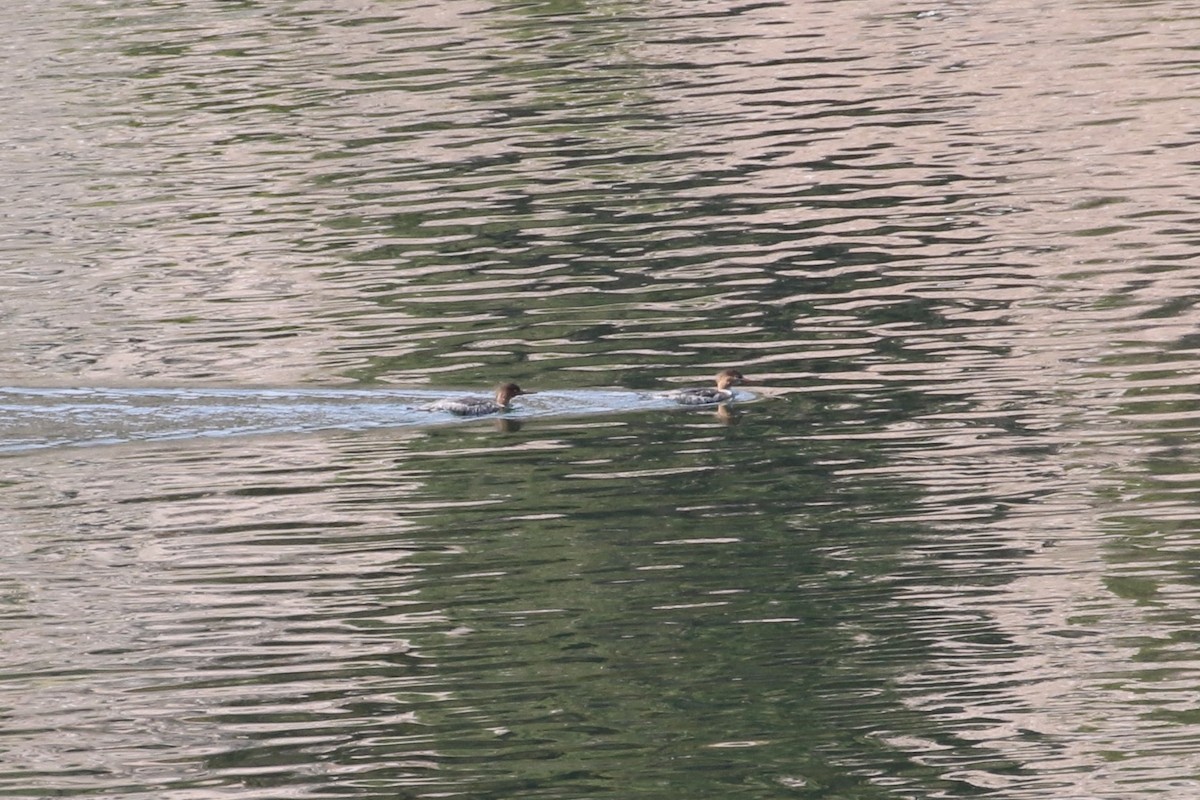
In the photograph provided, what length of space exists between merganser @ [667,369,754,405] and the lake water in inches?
5.9

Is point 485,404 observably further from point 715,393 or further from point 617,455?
point 715,393

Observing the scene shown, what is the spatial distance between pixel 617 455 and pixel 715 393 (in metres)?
1.53

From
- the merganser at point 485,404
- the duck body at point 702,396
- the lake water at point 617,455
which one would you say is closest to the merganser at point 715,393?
the duck body at point 702,396

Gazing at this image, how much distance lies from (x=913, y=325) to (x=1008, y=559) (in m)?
6.72

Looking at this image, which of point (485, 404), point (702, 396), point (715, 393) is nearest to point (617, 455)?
point (702, 396)

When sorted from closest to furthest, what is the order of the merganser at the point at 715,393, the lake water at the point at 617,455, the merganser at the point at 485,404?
the lake water at the point at 617,455 < the merganser at the point at 715,393 < the merganser at the point at 485,404

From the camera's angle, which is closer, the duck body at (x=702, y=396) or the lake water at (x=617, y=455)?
the lake water at (x=617, y=455)

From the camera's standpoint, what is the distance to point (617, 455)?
58.6 feet

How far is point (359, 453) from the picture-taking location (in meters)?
18.4

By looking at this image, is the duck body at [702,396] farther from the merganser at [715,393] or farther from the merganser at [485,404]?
the merganser at [485,404]

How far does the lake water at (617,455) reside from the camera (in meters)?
12.8

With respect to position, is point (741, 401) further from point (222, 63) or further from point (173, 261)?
point (222, 63)

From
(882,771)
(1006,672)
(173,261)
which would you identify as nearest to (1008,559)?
(1006,672)

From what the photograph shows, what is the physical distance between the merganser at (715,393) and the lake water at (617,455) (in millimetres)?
151
